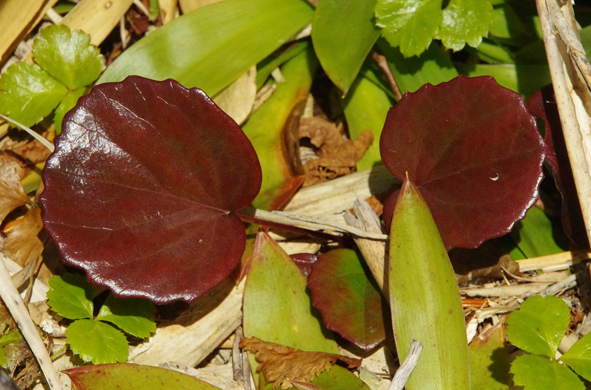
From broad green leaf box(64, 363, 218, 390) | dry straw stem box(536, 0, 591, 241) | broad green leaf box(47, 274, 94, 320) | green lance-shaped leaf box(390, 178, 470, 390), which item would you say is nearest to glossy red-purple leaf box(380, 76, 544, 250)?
green lance-shaped leaf box(390, 178, 470, 390)

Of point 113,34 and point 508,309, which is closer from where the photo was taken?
point 508,309

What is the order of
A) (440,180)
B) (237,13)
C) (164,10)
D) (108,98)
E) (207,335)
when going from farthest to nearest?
(164,10)
(237,13)
(207,335)
(440,180)
(108,98)

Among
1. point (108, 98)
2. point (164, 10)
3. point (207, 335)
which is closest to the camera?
point (108, 98)

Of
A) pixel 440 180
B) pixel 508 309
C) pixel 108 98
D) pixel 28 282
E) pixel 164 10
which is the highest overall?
pixel 164 10

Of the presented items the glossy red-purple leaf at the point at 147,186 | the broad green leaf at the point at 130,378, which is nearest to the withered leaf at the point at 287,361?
the broad green leaf at the point at 130,378

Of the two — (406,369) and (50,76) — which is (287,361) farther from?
(50,76)

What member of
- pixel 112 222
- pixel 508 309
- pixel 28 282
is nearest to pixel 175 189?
pixel 112 222

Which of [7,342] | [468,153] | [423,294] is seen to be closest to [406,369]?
[423,294]

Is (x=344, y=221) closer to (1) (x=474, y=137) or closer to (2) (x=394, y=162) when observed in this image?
(2) (x=394, y=162)
